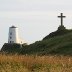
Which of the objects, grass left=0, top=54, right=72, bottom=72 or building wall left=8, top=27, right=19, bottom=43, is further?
building wall left=8, top=27, right=19, bottom=43

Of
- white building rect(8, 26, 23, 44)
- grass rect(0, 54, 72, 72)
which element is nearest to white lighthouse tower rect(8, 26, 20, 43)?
white building rect(8, 26, 23, 44)

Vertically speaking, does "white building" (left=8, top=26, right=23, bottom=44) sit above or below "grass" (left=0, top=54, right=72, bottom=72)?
above

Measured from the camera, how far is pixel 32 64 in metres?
17.9

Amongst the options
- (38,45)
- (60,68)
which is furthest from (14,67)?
(38,45)

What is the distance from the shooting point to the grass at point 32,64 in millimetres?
16781

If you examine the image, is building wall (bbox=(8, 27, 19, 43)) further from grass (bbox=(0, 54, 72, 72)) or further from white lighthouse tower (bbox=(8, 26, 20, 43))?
grass (bbox=(0, 54, 72, 72))

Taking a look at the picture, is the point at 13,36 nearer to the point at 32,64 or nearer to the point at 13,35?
the point at 13,35

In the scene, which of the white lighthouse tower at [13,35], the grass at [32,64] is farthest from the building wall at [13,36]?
the grass at [32,64]

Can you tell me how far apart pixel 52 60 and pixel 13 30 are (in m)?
77.4

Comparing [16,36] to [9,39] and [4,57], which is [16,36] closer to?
[9,39]

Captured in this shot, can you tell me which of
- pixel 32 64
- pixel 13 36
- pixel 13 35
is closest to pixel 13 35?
pixel 13 35

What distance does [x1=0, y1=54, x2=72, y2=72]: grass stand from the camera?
55.1ft

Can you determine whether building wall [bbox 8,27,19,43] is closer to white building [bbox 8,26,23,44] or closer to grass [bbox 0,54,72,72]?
white building [bbox 8,26,23,44]

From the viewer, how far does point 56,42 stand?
155 feet
